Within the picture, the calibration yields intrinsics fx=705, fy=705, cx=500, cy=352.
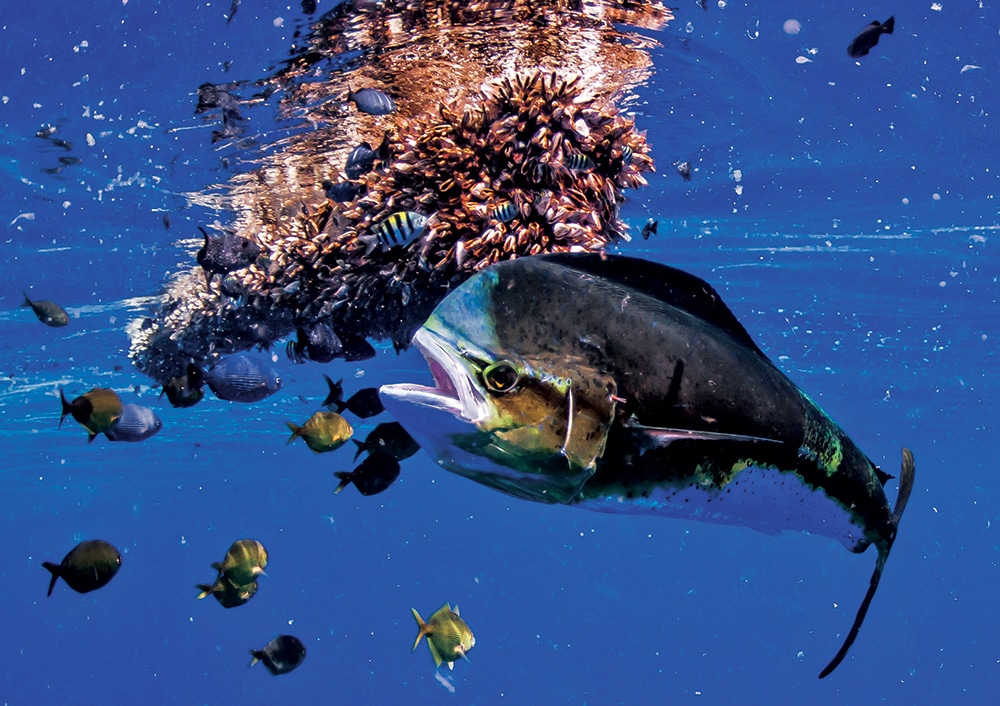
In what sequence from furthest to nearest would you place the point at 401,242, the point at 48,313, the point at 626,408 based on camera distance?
the point at 48,313, the point at 401,242, the point at 626,408

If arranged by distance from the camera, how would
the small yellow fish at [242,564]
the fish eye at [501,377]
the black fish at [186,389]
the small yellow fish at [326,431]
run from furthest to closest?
1. the black fish at [186,389]
2. the small yellow fish at [242,564]
3. the small yellow fish at [326,431]
4. the fish eye at [501,377]

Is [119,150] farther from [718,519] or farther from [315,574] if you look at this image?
[315,574]

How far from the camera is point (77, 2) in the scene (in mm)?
8609

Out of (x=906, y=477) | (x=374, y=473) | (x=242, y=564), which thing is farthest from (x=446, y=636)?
(x=906, y=477)

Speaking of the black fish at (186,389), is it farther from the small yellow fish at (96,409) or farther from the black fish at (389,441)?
the black fish at (389,441)

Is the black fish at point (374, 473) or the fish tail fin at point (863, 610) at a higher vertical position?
the fish tail fin at point (863, 610)

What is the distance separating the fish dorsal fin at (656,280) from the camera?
3168mm

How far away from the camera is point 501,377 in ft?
8.36

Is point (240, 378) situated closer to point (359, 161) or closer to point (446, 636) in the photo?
point (359, 161)

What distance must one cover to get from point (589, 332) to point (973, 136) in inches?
552

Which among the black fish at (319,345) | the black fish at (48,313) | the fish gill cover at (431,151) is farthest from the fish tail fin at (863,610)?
the black fish at (48,313)

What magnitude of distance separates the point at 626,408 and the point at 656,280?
79 cm

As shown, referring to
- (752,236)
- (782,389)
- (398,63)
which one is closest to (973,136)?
(752,236)

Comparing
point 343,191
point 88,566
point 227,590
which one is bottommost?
point 227,590
